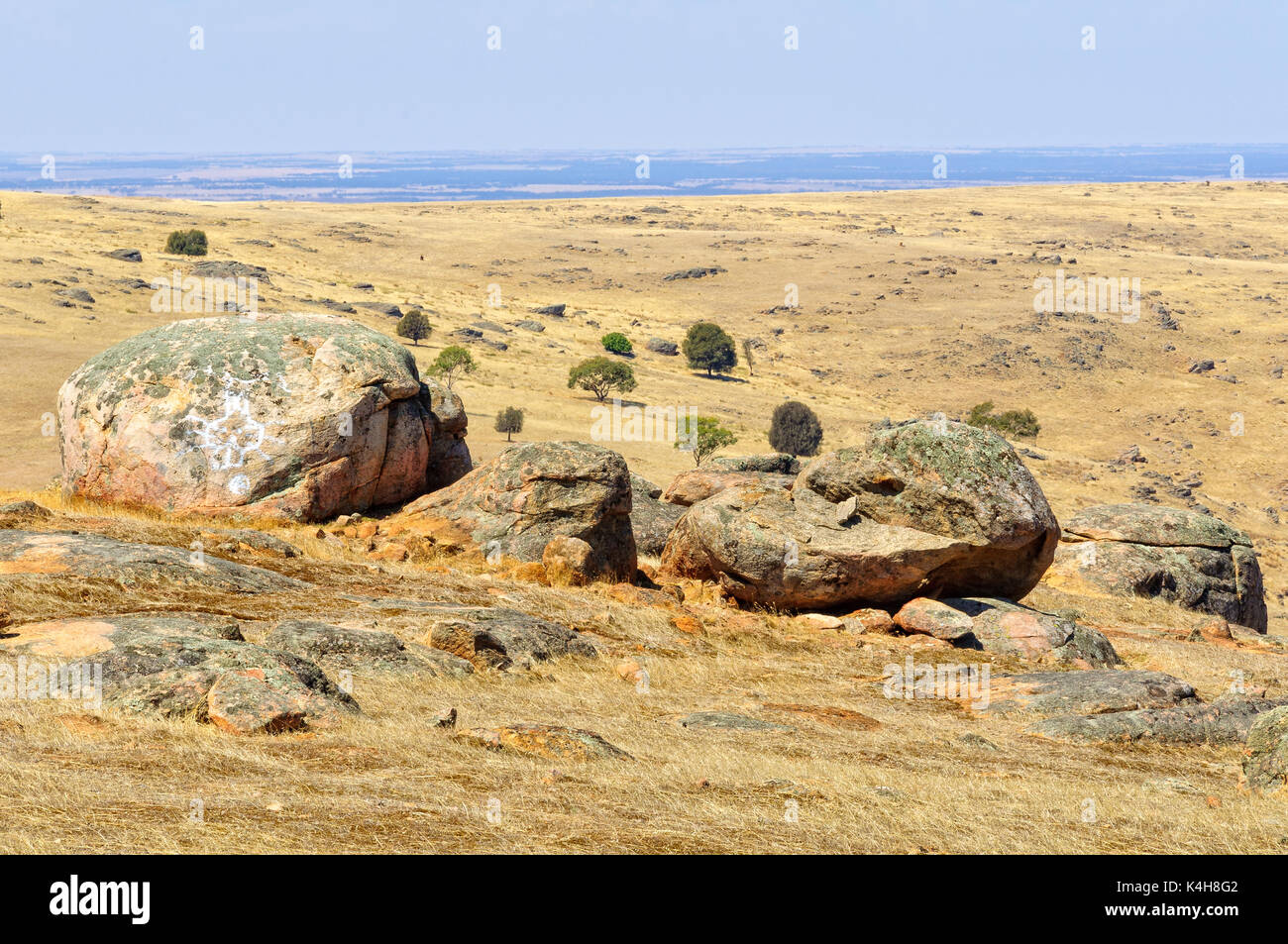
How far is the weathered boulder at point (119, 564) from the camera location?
14.8 meters

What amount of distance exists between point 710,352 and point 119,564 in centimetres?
6130

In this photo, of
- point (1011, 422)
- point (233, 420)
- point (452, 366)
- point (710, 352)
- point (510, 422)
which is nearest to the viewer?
point (233, 420)

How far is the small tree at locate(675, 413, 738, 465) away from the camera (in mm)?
49250

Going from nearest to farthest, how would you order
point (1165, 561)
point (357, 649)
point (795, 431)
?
point (357, 649)
point (1165, 561)
point (795, 431)

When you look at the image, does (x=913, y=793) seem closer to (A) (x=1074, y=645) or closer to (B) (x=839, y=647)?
(B) (x=839, y=647)

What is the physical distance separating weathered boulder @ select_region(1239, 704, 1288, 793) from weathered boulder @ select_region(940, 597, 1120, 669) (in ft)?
21.8

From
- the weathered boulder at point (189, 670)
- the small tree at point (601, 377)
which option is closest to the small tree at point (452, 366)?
the small tree at point (601, 377)

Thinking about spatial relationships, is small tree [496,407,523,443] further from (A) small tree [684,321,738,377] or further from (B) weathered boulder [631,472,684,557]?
(A) small tree [684,321,738,377]

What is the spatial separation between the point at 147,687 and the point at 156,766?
6.10ft

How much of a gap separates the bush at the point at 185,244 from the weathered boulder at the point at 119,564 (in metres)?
75.4

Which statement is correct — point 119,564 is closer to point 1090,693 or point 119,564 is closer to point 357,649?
point 357,649

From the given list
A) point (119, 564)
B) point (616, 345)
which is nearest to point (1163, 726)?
point (119, 564)

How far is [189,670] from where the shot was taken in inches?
452
